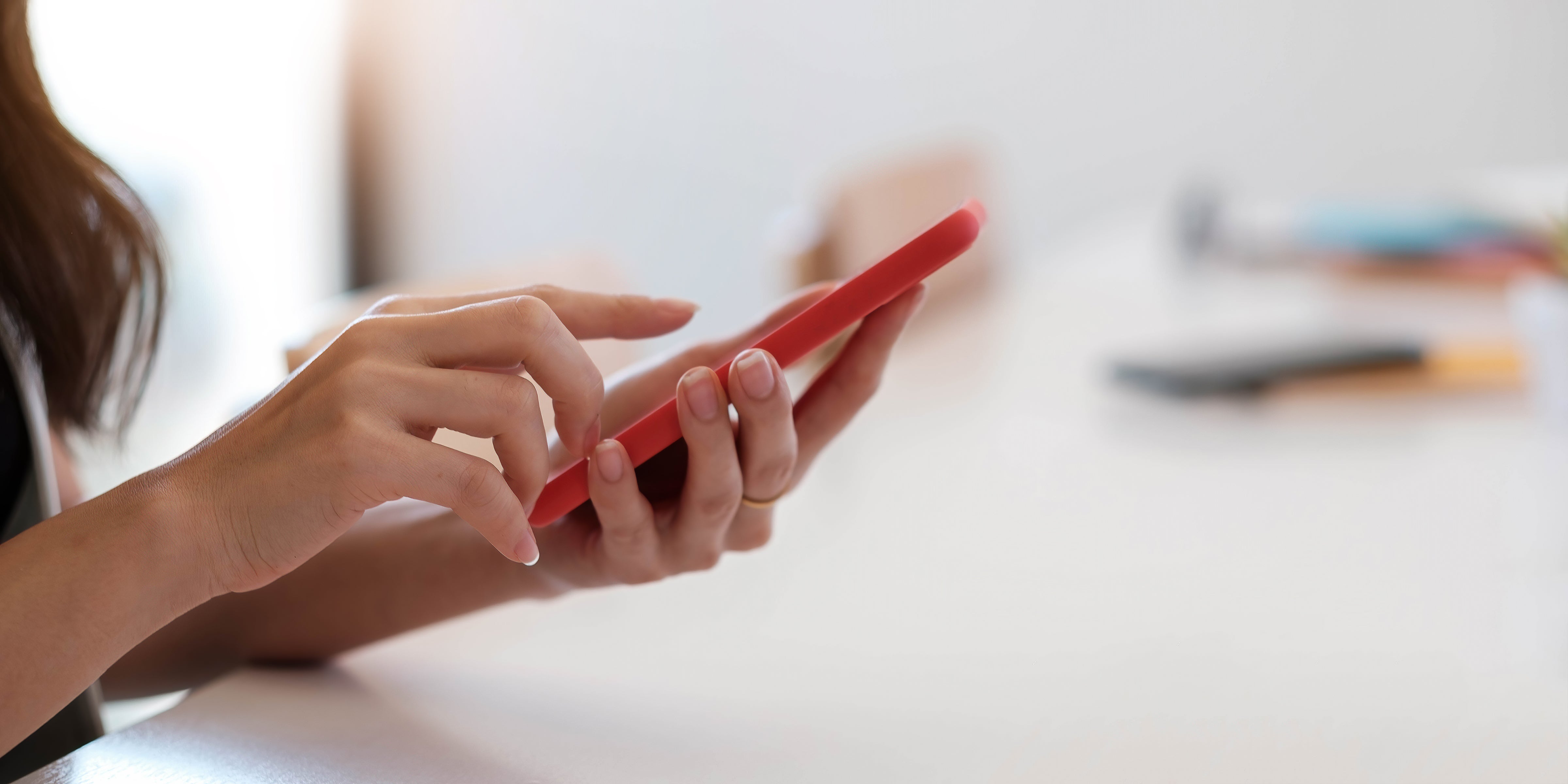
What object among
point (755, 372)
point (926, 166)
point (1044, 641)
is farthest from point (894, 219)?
point (755, 372)

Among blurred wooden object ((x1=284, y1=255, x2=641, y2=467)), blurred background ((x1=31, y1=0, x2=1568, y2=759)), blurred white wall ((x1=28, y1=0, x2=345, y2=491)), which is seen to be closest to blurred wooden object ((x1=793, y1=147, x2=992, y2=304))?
blurred background ((x1=31, y1=0, x2=1568, y2=759))

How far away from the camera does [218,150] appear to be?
245 centimetres

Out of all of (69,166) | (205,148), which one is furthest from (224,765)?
(205,148)

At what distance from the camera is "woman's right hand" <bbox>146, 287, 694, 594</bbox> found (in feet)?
1.13

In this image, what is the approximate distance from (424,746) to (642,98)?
269 centimetres

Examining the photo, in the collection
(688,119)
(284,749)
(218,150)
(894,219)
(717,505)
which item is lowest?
(284,749)

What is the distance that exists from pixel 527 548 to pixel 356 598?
6.1 inches

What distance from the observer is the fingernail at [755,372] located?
0.40 metres

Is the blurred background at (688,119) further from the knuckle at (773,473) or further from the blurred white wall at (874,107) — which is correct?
the knuckle at (773,473)

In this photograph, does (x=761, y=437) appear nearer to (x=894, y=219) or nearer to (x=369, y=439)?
(x=369, y=439)

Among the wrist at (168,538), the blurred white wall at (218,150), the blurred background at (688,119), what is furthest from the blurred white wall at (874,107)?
the wrist at (168,538)

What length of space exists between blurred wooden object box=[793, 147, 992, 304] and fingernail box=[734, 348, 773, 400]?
2.26ft

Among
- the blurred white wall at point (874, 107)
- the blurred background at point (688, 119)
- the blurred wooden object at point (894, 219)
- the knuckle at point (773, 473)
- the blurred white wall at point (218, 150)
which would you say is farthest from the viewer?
the blurred white wall at point (874, 107)

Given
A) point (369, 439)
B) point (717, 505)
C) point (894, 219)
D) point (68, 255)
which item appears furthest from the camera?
point (894, 219)
